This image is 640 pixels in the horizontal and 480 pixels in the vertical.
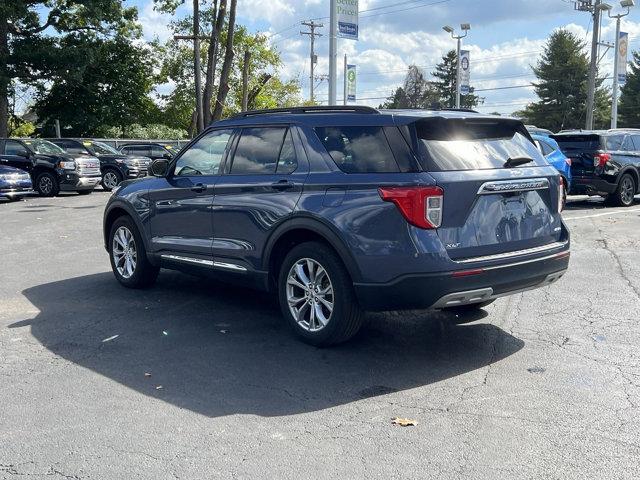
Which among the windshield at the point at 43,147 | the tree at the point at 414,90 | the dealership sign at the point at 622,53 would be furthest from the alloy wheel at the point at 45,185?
the tree at the point at 414,90

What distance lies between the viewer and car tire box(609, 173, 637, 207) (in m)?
16.4

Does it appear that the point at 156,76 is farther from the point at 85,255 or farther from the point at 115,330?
the point at 115,330

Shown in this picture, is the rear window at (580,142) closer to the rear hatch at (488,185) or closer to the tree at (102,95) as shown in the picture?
the rear hatch at (488,185)

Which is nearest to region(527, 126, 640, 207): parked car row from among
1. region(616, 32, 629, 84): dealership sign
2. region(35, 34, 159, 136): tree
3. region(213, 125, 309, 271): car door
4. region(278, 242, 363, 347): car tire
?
region(213, 125, 309, 271): car door

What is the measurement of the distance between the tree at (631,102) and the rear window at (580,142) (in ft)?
173

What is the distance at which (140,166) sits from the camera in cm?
2445

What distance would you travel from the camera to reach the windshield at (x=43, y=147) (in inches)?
839

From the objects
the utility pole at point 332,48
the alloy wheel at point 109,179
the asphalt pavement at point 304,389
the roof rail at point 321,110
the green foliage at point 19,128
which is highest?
the utility pole at point 332,48

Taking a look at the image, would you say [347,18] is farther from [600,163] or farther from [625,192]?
[625,192]

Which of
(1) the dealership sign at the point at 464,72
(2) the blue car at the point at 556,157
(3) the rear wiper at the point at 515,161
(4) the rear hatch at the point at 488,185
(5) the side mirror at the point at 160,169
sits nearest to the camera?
(4) the rear hatch at the point at 488,185

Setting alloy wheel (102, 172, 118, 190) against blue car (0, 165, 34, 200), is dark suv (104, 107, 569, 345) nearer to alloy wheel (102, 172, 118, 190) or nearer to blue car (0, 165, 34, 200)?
blue car (0, 165, 34, 200)

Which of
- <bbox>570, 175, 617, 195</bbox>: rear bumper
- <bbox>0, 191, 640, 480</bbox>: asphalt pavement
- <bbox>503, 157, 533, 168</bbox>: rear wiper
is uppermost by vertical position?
<bbox>503, 157, 533, 168</bbox>: rear wiper

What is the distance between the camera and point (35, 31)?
34562 mm

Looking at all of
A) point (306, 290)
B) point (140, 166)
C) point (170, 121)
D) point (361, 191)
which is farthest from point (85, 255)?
point (170, 121)
